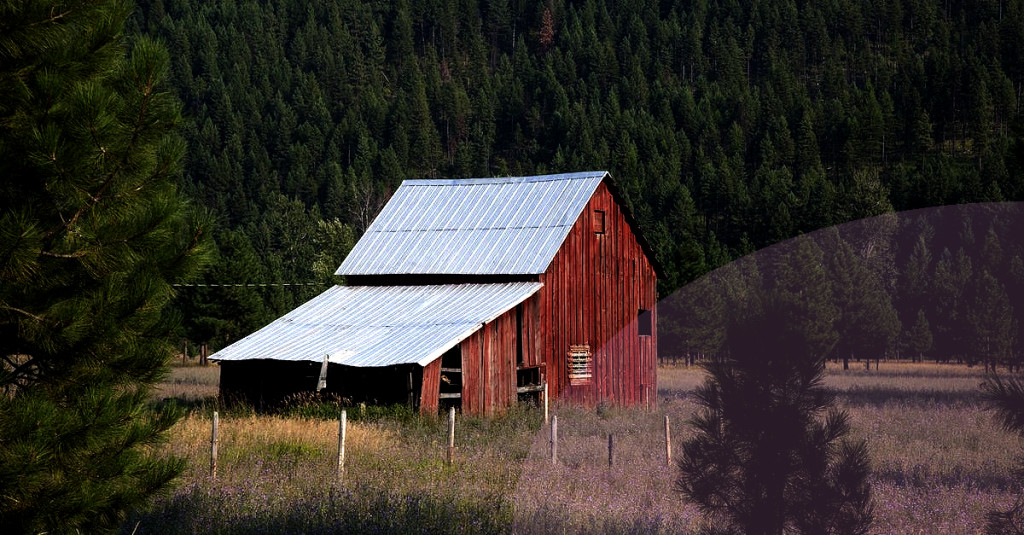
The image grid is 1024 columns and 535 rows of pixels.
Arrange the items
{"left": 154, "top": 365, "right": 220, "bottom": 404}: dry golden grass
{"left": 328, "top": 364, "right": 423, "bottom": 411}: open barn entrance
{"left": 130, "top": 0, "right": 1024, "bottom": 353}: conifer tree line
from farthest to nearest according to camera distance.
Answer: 1. {"left": 130, "top": 0, "right": 1024, "bottom": 353}: conifer tree line
2. {"left": 154, "top": 365, "right": 220, "bottom": 404}: dry golden grass
3. {"left": 328, "top": 364, "right": 423, "bottom": 411}: open barn entrance

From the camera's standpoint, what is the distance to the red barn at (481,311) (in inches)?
1086

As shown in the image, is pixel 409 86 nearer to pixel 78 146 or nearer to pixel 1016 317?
pixel 1016 317

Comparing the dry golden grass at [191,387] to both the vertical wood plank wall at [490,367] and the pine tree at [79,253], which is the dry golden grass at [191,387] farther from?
the pine tree at [79,253]

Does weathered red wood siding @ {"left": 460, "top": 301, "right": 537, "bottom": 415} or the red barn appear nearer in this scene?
weathered red wood siding @ {"left": 460, "top": 301, "right": 537, "bottom": 415}

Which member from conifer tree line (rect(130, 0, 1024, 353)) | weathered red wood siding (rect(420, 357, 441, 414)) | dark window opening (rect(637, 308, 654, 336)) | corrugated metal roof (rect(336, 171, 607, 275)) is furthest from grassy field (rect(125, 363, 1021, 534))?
conifer tree line (rect(130, 0, 1024, 353))

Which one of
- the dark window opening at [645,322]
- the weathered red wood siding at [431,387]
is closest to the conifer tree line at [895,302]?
the dark window opening at [645,322]

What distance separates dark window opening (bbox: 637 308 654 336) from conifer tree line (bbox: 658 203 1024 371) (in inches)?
499

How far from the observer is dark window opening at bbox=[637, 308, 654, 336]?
111ft

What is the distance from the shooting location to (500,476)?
1742 centimetres

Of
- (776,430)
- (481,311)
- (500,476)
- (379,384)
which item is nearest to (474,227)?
(481,311)

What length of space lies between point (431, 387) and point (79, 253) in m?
17.9

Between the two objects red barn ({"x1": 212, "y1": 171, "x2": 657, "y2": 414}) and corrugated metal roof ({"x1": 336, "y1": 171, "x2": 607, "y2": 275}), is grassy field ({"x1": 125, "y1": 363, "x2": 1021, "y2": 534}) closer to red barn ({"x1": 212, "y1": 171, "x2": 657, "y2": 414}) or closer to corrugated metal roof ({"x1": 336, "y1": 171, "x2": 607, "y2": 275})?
red barn ({"x1": 212, "y1": 171, "x2": 657, "y2": 414})

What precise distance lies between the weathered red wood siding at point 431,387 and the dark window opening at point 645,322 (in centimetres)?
910

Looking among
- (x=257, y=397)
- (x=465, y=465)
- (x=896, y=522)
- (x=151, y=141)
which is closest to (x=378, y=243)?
(x=257, y=397)
